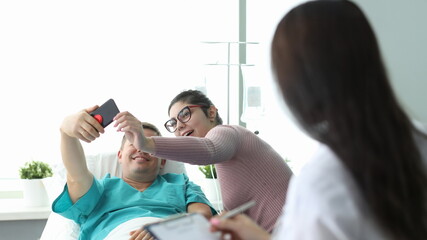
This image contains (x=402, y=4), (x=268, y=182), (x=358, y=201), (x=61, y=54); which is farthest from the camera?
(x=402, y=4)

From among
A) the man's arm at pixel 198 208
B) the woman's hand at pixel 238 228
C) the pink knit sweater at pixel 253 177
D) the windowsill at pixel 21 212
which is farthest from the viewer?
the windowsill at pixel 21 212

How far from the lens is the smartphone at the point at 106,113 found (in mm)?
1655

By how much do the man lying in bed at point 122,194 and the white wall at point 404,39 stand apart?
148 centimetres

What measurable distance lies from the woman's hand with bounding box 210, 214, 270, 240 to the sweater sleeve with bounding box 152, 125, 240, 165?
1.40 feet

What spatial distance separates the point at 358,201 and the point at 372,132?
0.38ft

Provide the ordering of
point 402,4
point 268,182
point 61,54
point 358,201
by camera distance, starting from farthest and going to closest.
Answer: point 402,4 → point 61,54 → point 268,182 → point 358,201

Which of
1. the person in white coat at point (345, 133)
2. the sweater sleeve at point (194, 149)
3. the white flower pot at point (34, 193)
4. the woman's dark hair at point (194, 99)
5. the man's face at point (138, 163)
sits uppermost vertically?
the person in white coat at point (345, 133)

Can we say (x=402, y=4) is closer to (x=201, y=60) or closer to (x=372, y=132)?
(x=201, y=60)

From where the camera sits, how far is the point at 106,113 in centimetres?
167

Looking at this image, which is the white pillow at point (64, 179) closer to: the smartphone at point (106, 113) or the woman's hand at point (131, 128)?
the smartphone at point (106, 113)

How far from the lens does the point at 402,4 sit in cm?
305

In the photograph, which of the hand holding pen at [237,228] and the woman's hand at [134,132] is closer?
the hand holding pen at [237,228]

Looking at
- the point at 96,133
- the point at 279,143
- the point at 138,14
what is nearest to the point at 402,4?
the point at 279,143

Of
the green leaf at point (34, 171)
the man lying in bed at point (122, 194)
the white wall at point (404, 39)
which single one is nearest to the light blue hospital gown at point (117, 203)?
the man lying in bed at point (122, 194)
